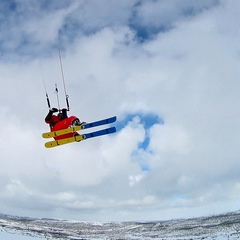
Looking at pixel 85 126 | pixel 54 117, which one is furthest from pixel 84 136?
pixel 54 117

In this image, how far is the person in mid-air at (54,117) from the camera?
31.4 m

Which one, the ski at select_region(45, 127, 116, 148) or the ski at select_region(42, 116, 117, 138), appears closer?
the ski at select_region(42, 116, 117, 138)

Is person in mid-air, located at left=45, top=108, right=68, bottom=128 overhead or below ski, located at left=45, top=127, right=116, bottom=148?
overhead

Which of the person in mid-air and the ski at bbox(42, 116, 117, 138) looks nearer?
the ski at bbox(42, 116, 117, 138)

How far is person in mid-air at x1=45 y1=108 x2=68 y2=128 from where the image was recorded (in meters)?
31.4

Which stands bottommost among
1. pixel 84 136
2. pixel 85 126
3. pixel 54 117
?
pixel 84 136

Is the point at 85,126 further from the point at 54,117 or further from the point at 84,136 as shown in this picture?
the point at 54,117

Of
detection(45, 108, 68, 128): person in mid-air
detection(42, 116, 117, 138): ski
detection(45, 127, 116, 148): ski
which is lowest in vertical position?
detection(45, 127, 116, 148): ski

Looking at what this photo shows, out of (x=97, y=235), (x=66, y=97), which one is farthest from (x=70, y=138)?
(x=97, y=235)

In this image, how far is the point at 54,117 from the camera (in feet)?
104

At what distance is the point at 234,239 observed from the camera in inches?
4176

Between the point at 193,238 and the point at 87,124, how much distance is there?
103 meters

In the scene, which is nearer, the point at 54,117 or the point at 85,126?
the point at 85,126

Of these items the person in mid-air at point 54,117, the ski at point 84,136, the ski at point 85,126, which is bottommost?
the ski at point 84,136
